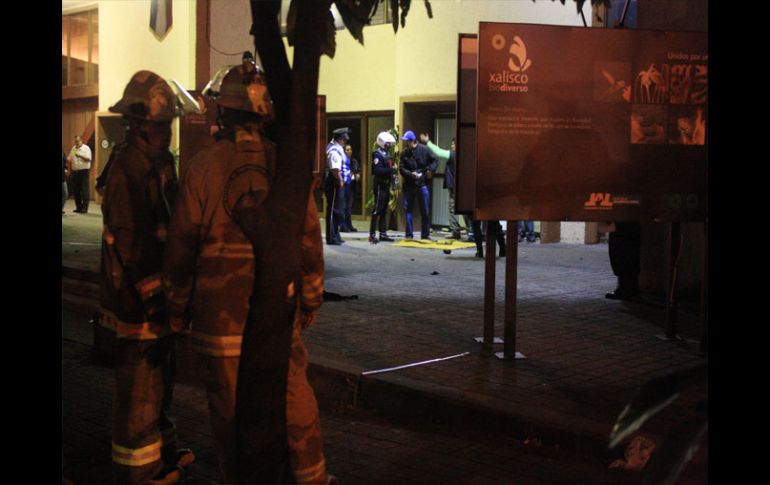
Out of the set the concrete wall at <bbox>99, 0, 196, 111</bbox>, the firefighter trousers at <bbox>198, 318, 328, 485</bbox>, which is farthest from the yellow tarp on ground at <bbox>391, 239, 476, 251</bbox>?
the firefighter trousers at <bbox>198, 318, 328, 485</bbox>

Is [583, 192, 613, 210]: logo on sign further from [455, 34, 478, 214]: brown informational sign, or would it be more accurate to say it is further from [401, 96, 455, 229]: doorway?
[401, 96, 455, 229]: doorway

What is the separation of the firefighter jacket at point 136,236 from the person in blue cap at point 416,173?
1328 centimetres

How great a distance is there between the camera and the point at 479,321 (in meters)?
9.30

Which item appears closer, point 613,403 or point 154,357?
point 154,357

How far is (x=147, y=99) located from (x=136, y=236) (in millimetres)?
660

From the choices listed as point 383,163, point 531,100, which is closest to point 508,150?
point 531,100

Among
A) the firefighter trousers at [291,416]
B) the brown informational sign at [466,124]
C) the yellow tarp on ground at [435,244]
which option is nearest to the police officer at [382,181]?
the yellow tarp on ground at [435,244]

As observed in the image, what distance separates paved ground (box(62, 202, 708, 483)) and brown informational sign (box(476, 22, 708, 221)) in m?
1.20

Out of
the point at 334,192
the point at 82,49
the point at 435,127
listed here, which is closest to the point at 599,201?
the point at 334,192

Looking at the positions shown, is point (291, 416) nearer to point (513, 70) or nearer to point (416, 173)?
point (513, 70)

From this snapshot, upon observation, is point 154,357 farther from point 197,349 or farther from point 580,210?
point 580,210

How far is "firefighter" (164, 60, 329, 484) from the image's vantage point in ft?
12.8

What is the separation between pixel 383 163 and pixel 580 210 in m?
10.7

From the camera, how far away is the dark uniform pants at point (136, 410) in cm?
463
